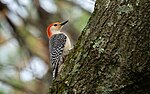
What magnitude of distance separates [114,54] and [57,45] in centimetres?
344

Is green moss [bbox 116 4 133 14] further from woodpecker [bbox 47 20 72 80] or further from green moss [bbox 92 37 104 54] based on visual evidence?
woodpecker [bbox 47 20 72 80]

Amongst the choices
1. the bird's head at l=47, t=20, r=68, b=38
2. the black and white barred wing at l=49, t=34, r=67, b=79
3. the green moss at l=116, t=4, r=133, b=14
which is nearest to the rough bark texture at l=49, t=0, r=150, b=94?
the green moss at l=116, t=4, r=133, b=14

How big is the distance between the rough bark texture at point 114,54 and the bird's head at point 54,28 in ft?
12.4

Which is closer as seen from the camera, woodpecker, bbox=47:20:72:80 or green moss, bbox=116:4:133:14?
green moss, bbox=116:4:133:14

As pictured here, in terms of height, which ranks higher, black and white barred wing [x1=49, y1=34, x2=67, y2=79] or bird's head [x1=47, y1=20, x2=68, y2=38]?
bird's head [x1=47, y1=20, x2=68, y2=38]

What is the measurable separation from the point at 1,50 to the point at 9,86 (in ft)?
3.48

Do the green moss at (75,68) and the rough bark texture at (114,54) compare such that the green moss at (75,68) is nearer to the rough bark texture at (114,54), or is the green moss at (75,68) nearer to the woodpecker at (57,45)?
the rough bark texture at (114,54)

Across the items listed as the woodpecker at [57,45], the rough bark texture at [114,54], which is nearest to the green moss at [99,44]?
the rough bark texture at [114,54]

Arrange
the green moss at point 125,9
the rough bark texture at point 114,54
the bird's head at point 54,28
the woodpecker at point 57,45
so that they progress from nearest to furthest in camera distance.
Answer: the rough bark texture at point 114,54
the green moss at point 125,9
the woodpecker at point 57,45
the bird's head at point 54,28

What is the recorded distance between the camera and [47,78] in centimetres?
580

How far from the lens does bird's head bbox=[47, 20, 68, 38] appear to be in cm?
618

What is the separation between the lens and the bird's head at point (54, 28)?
6.18 metres

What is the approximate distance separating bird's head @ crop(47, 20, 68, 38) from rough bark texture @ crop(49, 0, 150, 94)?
3783 millimetres

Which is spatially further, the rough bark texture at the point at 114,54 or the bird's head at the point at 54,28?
the bird's head at the point at 54,28
